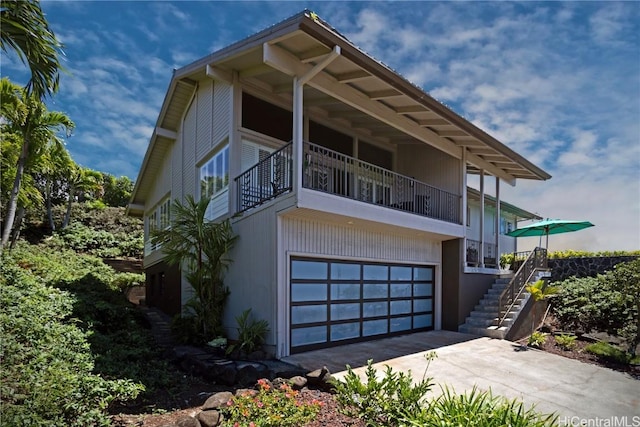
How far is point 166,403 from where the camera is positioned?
219 inches

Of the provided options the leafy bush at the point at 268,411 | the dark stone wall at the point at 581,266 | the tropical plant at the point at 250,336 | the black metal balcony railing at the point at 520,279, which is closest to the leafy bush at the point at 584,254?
the dark stone wall at the point at 581,266

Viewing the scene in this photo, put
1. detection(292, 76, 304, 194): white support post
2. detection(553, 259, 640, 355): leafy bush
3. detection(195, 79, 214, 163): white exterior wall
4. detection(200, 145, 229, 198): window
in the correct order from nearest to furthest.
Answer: detection(292, 76, 304, 194): white support post → detection(553, 259, 640, 355): leafy bush → detection(200, 145, 229, 198): window → detection(195, 79, 214, 163): white exterior wall

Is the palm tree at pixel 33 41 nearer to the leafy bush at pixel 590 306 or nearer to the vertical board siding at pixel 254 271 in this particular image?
the vertical board siding at pixel 254 271

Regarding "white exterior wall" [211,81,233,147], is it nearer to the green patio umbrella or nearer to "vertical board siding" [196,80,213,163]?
"vertical board siding" [196,80,213,163]

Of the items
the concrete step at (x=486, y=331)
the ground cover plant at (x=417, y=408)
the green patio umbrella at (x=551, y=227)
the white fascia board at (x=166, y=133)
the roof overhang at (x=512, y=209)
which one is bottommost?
the concrete step at (x=486, y=331)

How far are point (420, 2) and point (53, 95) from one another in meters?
7.69

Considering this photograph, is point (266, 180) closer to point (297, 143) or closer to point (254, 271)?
point (297, 143)

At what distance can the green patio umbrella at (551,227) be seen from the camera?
12.7 metres

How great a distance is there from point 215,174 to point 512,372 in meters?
8.17

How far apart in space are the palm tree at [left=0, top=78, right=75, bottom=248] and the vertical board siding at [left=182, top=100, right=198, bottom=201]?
14.5 feet

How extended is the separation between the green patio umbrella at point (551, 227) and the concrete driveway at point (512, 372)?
5.03m

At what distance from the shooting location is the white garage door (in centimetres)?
845

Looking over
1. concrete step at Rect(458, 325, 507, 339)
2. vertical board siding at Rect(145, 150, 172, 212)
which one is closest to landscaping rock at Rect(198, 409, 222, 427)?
concrete step at Rect(458, 325, 507, 339)

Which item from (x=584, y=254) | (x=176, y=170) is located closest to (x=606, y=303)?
(x=584, y=254)
